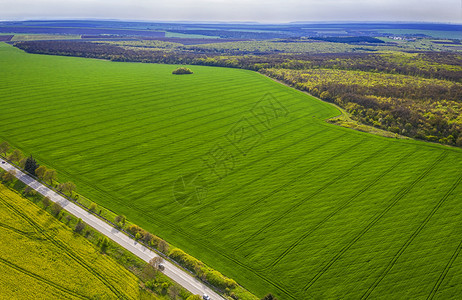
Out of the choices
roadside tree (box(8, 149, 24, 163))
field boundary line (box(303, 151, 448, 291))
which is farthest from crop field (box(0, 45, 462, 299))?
roadside tree (box(8, 149, 24, 163))

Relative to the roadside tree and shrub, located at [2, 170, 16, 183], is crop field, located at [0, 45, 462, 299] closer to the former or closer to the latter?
the roadside tree

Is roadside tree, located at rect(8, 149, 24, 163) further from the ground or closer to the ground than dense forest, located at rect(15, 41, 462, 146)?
closer to the ground

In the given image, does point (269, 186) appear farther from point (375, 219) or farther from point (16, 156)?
point (16, 156)

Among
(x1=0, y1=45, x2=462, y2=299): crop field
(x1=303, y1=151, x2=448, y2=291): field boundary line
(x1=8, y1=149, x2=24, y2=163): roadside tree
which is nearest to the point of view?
(x1=303, y1=151, x2=448, y2=291): field boundary line

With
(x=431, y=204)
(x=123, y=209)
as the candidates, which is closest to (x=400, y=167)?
(x=431, y=204)

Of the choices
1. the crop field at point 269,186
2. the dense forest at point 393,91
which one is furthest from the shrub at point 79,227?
the dense forest at point 393,91

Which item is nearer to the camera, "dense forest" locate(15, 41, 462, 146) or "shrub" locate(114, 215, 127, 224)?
"shrub" locate(114, 215, 127, 224)

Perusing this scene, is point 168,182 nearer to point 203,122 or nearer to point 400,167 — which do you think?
point 203,122
